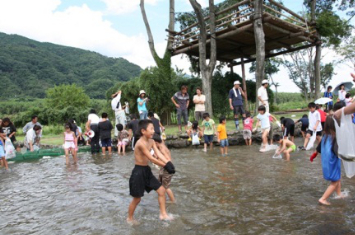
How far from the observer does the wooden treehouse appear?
13039mm

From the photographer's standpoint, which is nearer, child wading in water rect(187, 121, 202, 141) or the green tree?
child wading in water rect(187, 121, 202, 141)

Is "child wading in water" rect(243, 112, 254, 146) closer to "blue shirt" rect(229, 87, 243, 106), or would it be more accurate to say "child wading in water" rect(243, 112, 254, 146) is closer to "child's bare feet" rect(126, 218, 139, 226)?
"blue shirt" rect(229, 87, 243, 106)

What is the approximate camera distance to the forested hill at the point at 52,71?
267ft

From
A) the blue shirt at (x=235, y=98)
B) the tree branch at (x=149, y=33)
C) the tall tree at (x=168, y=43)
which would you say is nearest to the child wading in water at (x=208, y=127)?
the blue shirt at (x=235, y=98)

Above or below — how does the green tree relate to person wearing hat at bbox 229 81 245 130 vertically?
above

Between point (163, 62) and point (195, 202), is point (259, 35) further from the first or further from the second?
point (195, 202)

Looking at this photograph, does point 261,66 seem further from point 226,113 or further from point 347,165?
point 347,165

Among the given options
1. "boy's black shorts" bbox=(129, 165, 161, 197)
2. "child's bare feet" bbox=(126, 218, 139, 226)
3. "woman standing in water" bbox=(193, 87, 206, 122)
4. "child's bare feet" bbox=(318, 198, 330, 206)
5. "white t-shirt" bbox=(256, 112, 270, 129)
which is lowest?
"child's bare feet" bbox=(126, 218, 139, 226)

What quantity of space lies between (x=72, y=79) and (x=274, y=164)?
9046 cm

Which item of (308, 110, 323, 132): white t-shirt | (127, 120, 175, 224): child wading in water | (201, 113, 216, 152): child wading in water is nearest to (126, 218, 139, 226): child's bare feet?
(127, 120, 175, 224): child wading in water

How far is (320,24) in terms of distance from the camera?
1491cm

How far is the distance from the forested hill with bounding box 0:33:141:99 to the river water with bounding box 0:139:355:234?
78511 mm

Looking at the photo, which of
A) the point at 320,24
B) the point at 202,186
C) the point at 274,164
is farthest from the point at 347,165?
the point at 320,24

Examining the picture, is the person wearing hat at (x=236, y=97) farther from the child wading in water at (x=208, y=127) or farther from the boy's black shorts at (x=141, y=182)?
the boy's black shorts at (x=141, y=182)
